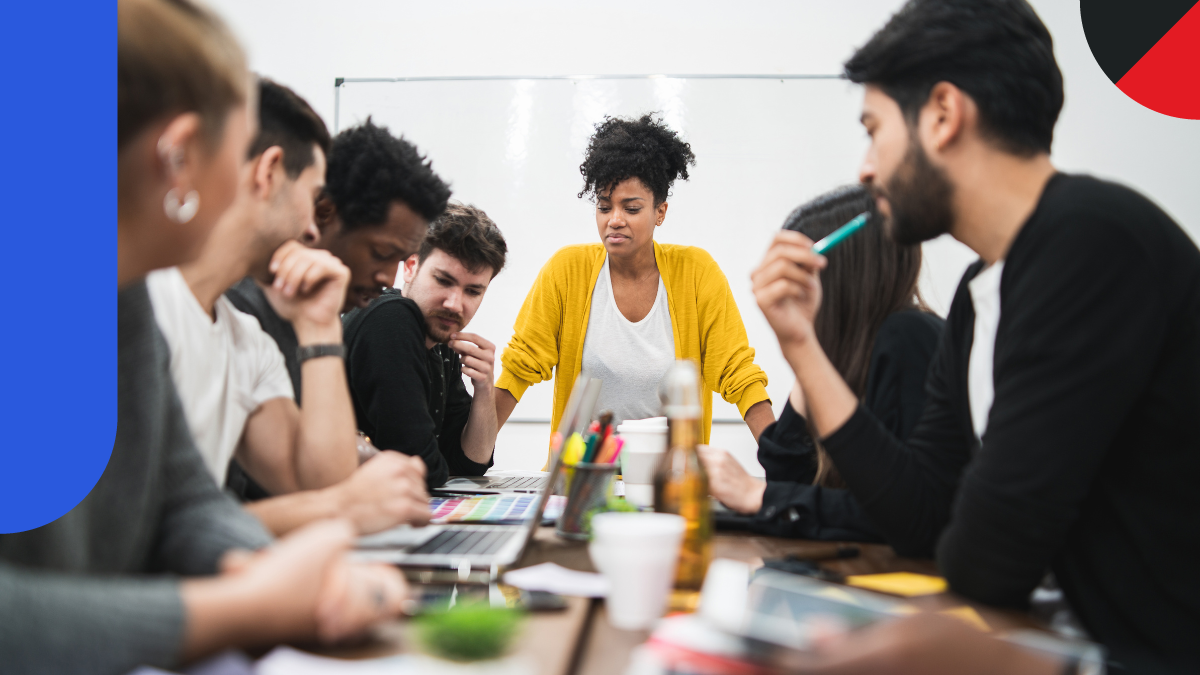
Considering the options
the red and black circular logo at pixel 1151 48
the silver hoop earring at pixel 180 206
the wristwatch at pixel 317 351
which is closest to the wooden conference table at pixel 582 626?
the silver hoop earring at pixel 180 206

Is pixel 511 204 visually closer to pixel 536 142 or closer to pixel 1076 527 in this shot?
pixel 536 142

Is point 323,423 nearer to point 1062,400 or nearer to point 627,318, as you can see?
point 1062,400

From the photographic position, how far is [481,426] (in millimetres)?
2006

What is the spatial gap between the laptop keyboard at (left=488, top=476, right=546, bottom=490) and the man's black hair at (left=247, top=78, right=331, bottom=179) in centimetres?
74

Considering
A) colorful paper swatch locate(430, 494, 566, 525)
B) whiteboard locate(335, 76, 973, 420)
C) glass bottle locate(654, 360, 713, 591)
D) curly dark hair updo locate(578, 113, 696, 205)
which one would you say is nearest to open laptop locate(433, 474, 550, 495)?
colorful paper swatch locate(430, 494, 566, 525)

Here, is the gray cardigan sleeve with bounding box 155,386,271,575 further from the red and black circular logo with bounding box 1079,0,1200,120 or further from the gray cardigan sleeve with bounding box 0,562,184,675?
the red and black circular logo with bounding box 1079,0,1200,120

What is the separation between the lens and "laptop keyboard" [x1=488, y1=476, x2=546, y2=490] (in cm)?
153

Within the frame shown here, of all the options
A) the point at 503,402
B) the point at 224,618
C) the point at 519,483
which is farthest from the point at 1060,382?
the point at 503,402

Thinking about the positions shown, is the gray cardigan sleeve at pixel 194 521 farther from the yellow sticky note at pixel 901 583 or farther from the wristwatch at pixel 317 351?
the yellow sticky note at pixel 901 583

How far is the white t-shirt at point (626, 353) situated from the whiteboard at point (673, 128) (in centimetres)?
79

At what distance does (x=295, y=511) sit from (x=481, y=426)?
3.39ft

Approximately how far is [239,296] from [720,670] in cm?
120

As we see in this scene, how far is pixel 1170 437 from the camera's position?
77 cm

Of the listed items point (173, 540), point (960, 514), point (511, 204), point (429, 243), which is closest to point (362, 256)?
point (429, 243)
